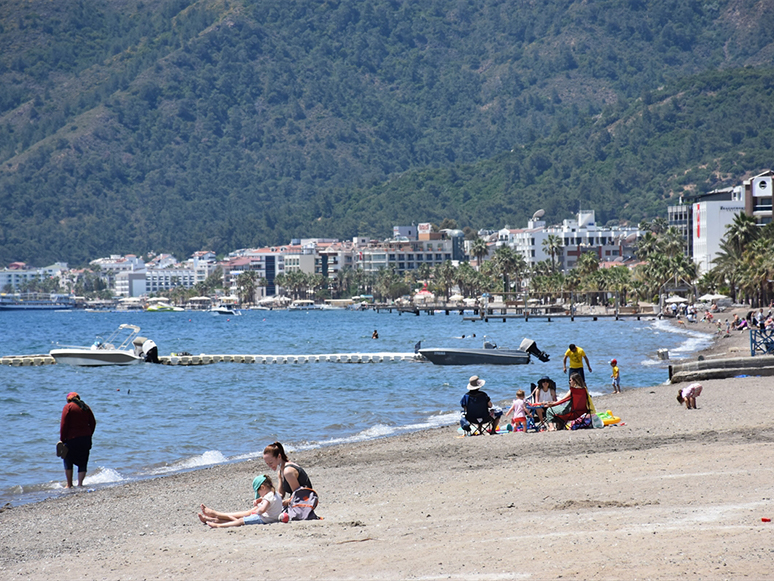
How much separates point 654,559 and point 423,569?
192 centimetres

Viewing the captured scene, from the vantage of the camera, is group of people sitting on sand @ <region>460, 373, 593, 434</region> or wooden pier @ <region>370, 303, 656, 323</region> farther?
wooden pier @ <region>370, 303, 656, 323</region>

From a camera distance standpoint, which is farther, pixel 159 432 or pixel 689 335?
pixel 689 335

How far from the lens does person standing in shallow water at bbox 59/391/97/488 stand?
16266mm

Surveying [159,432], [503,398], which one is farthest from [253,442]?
[503,398]

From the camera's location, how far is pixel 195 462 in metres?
19.6

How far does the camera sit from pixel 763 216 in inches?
4400

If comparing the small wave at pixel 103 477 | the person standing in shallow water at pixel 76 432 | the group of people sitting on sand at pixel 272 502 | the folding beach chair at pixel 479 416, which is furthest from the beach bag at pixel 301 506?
the folding beach chair at pixel 479 416

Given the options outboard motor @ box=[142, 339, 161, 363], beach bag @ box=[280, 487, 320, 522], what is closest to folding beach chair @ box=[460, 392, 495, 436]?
beach bag @ box=[280, 487, 320, 522]

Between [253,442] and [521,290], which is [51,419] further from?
[521,290]

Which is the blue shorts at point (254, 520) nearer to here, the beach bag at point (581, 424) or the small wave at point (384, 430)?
the beach bag at point (581, 424)

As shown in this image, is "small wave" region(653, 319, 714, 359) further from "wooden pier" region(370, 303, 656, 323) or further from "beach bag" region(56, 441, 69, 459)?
"beach bag" region(56, 441, 69, 459)

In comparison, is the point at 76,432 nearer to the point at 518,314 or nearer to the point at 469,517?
the point at 469,517

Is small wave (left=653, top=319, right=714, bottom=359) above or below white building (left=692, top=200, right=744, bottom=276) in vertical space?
below

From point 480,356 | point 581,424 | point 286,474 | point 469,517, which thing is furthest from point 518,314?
point 469,517
